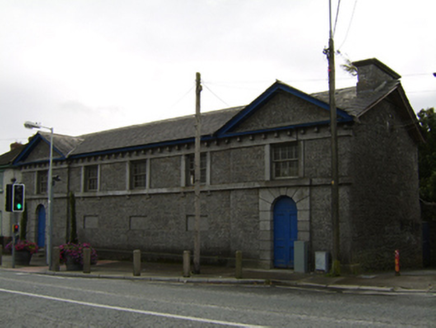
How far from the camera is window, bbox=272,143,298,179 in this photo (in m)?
17.9

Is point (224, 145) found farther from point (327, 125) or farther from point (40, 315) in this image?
point (40, 315)

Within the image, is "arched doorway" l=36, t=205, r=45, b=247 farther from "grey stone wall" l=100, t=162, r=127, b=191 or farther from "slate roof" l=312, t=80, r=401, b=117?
"slate roof" l=312, t=80, r=401, b=117

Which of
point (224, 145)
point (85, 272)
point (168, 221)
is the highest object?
point (224, 145)

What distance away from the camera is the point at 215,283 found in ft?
48.4

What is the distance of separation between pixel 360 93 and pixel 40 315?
1521 centimetres

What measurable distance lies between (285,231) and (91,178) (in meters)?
12.8

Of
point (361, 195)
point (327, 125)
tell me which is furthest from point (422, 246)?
point (327, 125)

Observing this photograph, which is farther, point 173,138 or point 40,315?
point 173,138

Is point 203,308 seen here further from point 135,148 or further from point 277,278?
point 135,148

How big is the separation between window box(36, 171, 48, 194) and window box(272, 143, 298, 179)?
1631cm

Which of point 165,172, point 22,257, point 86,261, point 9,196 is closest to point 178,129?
point 165,172

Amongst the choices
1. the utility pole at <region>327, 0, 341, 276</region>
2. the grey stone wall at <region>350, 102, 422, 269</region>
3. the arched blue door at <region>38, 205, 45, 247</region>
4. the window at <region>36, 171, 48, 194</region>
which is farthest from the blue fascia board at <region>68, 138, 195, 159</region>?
the grey stone wall at <region>350, 102, 422, 269</region>

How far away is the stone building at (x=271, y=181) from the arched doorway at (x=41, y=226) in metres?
3.71

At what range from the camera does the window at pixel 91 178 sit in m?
25.7
